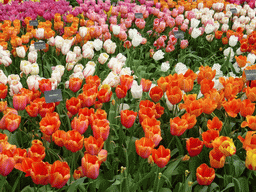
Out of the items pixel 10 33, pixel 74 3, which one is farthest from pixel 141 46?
pixel 74 3

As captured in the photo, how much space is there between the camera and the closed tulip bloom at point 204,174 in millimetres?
1467

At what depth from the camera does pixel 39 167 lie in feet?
4.16

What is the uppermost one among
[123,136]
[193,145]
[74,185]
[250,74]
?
[250,74]

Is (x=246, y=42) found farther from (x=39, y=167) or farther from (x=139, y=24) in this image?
(x=39, y=167)

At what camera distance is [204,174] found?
59.8 inches

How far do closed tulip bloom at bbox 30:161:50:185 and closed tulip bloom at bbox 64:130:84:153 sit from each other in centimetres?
20

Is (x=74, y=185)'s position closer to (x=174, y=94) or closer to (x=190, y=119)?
(x=190, y=119)

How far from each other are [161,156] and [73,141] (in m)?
0.47

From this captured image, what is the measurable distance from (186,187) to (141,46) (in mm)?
2628

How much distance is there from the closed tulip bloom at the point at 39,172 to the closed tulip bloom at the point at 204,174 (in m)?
0.77

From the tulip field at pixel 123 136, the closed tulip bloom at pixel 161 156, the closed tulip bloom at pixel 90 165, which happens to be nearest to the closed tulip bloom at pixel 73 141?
the tulip field at pixel 123 136

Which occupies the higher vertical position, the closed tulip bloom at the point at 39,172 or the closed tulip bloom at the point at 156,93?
the closed tulip bloom at the point at 39,172

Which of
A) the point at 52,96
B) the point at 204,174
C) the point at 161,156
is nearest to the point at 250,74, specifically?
the point at 204,174

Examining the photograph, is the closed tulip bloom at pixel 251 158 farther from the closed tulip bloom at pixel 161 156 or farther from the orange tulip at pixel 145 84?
the orange tulip at pixel 145 84
